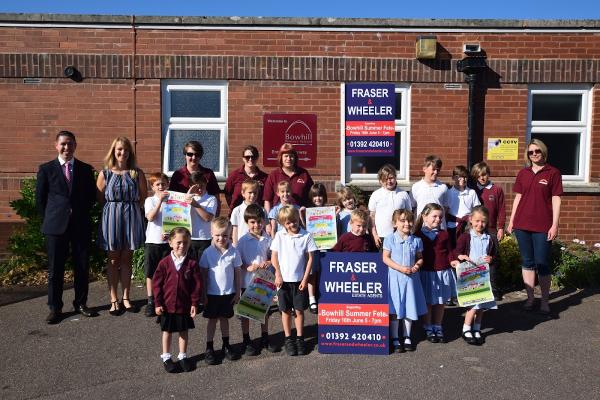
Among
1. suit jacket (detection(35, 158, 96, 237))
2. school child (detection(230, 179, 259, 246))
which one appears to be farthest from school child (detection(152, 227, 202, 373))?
suit jacket (detection(35, 158, 96, 237))

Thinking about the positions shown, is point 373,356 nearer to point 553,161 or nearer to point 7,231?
point 553,161

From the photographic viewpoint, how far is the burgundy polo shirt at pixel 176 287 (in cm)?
454

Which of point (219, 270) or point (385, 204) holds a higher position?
point (385, 204)

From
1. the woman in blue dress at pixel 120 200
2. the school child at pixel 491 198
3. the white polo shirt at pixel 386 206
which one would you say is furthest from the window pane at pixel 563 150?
the woman in blue dress at pixel 120 200

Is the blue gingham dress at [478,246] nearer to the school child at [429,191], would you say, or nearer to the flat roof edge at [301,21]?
the school child at [429,191]

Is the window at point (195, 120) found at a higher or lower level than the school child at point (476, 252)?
higher

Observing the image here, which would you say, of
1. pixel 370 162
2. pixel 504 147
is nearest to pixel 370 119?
pixel 370 162

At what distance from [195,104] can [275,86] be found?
1.24 meters

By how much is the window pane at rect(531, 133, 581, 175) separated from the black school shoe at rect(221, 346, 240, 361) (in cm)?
615

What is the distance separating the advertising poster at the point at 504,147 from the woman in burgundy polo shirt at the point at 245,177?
4.02m

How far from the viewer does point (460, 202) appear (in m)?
6.21

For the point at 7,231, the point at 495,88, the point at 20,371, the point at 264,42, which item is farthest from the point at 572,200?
the point at 7,231

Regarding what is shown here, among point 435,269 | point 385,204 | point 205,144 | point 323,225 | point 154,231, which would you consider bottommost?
point 435,269

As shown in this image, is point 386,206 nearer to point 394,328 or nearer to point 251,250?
point 394,328
